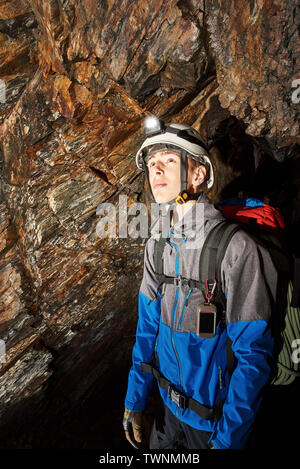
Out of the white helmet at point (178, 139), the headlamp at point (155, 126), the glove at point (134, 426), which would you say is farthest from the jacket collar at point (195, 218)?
the glove at point (134, 426)

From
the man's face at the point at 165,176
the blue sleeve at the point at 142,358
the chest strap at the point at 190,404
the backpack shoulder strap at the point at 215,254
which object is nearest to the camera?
the backpack shoulder strap at the point at 215,254

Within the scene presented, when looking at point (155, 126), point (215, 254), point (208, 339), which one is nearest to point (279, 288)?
point (215, 254)

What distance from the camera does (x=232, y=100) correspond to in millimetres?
3266

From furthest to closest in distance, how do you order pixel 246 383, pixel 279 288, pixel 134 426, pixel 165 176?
1. pixel 134 426
2. pixel 165 176
3. pixel 279 288
4. pixel 246 383

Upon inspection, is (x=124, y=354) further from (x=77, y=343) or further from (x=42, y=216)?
(x=42, y=216)

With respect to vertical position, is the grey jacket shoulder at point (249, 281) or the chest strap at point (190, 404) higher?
the grey jacket shoulder at point (249, 281)

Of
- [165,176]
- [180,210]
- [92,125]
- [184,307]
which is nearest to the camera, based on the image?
[184,307]

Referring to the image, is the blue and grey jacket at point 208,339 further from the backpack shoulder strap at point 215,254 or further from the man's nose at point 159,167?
the man's nose at point 159,167

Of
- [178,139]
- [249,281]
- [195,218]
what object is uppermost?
[178,139]

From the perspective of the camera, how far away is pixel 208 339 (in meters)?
2.21

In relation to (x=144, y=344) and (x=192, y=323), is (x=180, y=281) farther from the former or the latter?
(x=144, y=344)

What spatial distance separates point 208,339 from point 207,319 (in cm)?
26

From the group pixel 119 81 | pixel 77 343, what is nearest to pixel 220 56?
pixel 119 81

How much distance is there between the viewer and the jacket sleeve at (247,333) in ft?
6.04
